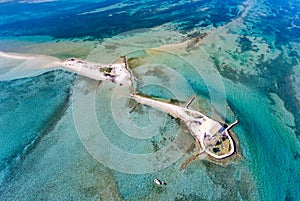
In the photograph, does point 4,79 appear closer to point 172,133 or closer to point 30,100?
point 30,100

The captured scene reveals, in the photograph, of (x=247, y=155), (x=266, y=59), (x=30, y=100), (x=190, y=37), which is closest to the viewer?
(x=247, y=155)

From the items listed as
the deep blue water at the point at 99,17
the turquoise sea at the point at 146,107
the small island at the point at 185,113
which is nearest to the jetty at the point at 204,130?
the small island at the point at 185,113

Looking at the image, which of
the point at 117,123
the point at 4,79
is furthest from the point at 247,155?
the point at 4,79

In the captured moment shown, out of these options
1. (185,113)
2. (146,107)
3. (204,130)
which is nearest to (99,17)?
(146,107)

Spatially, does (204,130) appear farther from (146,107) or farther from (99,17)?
(99,17)

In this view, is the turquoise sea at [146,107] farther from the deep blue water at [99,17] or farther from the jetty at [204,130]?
the jetty at [204,130]
